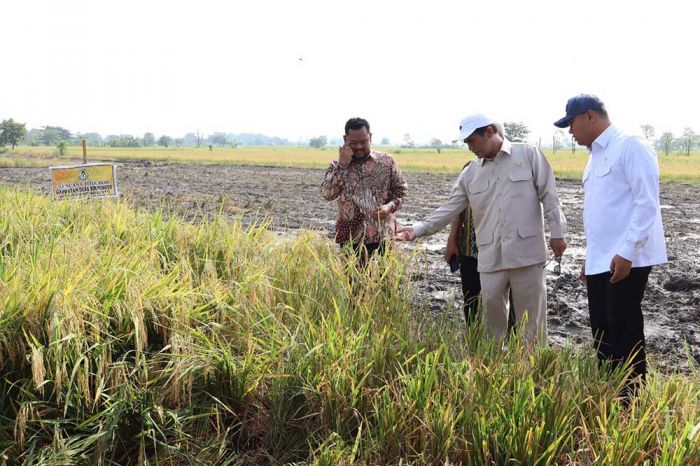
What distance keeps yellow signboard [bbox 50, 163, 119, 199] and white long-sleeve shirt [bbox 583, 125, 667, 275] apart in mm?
4942

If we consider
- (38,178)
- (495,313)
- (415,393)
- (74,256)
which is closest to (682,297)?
(495,313)

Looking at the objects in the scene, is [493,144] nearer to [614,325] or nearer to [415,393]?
[614,325]

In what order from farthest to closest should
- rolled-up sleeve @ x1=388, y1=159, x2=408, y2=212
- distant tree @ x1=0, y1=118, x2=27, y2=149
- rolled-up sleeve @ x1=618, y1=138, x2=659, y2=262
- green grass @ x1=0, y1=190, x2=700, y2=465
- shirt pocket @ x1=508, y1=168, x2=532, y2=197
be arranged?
1. distant tree @ x1=0, y1=118, x2=27, y2=149
2. rolled-up sleeve @ x1=388, y1=159, x2=408, y2=212
3. shirt pocket @ x1=508, y1=168, x2=532, y2=197
4. rolled-up sleeve @ x1=618, y1=138, x2=659, y2=262
5. green grass @ x1=0, y1=190, x2=700, y2=465

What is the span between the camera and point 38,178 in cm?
2392

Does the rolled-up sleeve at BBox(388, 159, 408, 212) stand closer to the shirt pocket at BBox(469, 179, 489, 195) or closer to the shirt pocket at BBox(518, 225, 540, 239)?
the shirt pocket at BBox(469, 179, 489, 195)

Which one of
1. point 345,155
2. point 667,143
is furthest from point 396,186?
point 667,143

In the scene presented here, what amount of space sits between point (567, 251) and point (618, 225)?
6.64 metres

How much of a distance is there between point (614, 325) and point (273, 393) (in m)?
1.80

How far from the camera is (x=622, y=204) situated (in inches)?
129

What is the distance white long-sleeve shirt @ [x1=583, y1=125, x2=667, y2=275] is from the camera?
3.12m

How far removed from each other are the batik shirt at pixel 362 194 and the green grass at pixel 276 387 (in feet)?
3.34

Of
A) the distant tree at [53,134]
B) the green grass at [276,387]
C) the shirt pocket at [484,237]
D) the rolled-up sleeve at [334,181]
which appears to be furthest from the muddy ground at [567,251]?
the distant tree at [53,134]

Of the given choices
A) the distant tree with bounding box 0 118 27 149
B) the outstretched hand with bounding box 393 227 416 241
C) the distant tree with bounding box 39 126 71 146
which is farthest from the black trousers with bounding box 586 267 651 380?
the distant tree with bounding box 39 126 71 146

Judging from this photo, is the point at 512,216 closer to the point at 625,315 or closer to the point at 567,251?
the point at 625,315
